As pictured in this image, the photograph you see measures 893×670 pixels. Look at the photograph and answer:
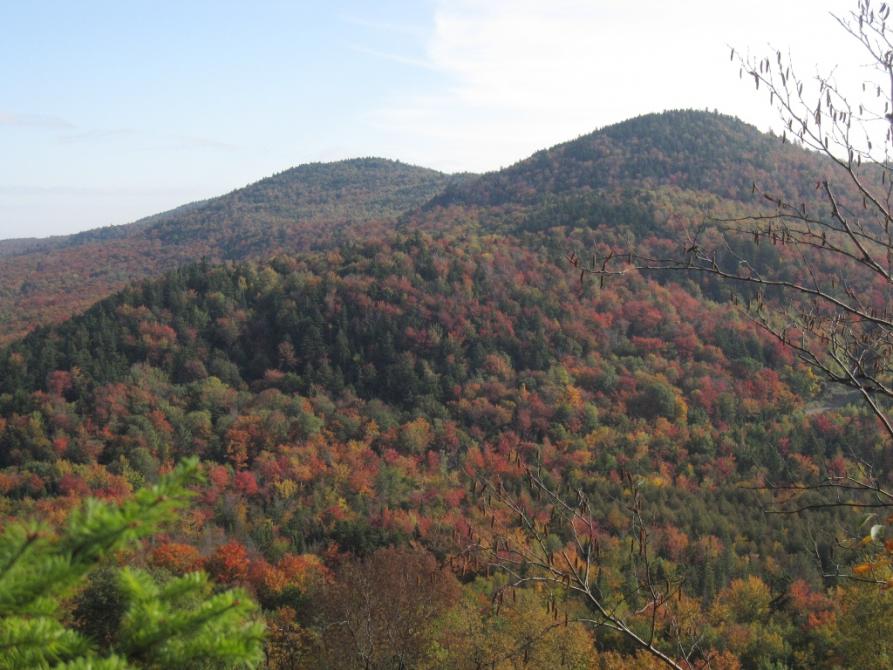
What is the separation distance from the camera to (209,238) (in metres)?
146

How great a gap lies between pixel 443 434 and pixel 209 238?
115 meters

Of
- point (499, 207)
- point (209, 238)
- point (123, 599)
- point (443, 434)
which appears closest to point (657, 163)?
point (499, 207)

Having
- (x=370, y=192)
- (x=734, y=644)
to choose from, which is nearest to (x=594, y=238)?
(x=734, y=644)

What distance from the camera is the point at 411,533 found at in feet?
108

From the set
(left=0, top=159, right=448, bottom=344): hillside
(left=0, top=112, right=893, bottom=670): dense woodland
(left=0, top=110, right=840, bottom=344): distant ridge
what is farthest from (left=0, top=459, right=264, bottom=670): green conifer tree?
(left=0, top=110, right=840, bottom=344): distant ridge

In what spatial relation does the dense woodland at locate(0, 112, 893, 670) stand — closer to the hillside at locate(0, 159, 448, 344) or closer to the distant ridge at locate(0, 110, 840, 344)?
the distant ridge at locate(0, 110, 840, 344)

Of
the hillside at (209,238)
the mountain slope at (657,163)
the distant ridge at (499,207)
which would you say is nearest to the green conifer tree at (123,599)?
the hillside at (209,238)

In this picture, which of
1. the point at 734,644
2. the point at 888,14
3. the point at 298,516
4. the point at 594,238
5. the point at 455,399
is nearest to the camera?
the point at 888,14

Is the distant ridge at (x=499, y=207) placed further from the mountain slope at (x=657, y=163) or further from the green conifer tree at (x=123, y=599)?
the green conifer tree at (x=123, y=599)

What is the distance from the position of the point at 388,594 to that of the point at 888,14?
1970cm

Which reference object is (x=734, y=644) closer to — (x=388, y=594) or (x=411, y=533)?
(x=388, y=594)

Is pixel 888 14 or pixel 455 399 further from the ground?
pixel 888 14

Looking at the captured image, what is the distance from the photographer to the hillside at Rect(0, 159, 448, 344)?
9925 centimetres

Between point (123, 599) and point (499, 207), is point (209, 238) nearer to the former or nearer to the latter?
point (499, 207)
